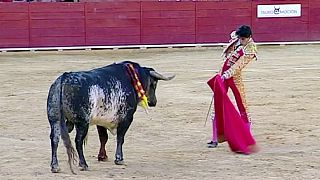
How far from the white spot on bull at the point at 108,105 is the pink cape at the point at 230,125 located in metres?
1.12

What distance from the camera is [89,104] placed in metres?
5.58

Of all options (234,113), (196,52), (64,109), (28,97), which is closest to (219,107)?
(234,113)

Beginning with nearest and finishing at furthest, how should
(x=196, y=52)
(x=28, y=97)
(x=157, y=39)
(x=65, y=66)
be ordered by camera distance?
(x=28, y=97)
(x=65, y=66)
(x=196, y=52)
(x=157, y=39)

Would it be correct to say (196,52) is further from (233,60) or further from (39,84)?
(233,60)

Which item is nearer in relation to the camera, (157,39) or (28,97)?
(28,97)

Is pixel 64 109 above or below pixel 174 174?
above

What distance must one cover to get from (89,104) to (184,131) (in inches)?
89.2

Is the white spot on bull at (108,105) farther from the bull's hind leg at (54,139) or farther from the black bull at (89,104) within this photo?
the bull's hind leg at (54,139)

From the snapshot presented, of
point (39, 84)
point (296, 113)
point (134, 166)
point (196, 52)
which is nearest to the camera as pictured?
point (134, 166)

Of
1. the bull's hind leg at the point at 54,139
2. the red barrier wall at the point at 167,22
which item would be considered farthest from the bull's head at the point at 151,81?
the red barrier wall at the point at 167,22

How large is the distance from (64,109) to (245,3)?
1470cm

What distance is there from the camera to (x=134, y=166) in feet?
19.5

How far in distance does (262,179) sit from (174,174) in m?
0.62

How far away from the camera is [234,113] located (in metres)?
6.80
